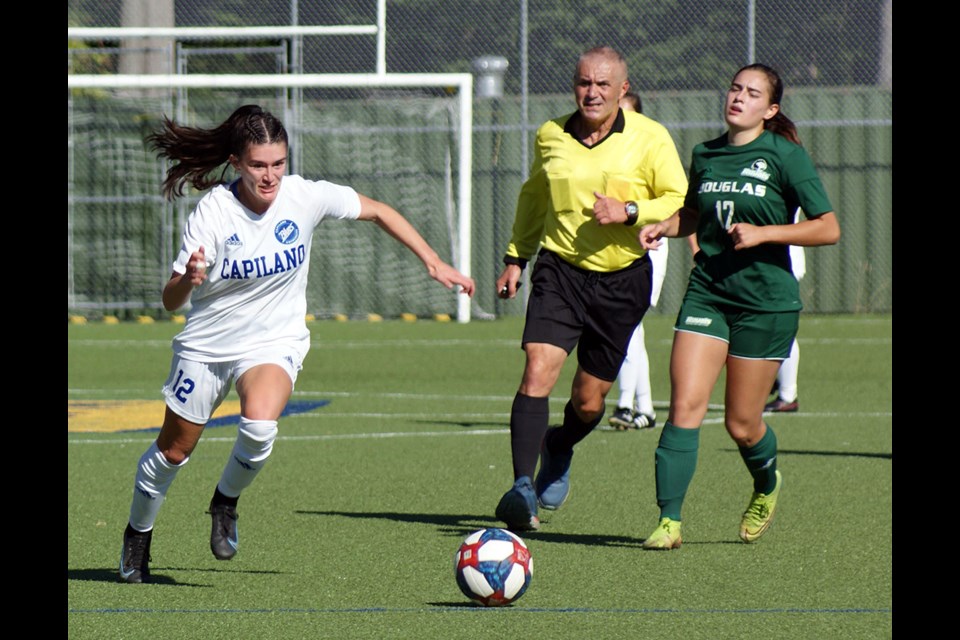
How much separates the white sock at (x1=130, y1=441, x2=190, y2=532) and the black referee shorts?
6.97 feet

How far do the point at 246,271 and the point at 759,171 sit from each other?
225 cm

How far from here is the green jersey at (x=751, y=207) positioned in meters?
7.34

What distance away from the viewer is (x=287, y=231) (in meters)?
6.86

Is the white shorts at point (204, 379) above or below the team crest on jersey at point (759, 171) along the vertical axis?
below

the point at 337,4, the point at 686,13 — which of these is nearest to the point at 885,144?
the point at 686,13

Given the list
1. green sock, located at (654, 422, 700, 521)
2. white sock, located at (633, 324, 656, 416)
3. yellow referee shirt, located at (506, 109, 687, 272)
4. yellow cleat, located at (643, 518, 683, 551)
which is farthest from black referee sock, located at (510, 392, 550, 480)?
white sock, located at (633, 324, 656, 416)

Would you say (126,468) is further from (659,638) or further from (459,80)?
(459,80)

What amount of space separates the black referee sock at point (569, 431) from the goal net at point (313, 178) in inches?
591

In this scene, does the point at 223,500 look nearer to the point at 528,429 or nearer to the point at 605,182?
the point at 528,429

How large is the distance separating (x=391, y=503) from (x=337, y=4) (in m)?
16.6

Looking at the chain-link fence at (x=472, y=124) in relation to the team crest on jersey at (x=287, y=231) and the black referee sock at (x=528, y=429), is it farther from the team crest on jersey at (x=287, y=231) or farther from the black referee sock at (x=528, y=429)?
the team crest on jersey at (x=287, y=231)

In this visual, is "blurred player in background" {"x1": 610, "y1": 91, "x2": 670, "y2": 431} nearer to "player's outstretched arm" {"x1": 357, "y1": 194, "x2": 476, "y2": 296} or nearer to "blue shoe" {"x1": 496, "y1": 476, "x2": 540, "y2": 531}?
"blue shoe" {"x1": 496, "y1": 476, "x2": 540, "y2": 531}

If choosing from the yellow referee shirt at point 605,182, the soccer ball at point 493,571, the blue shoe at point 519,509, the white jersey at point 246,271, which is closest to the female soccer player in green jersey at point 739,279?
the yellow referee shirt at point 605,182
